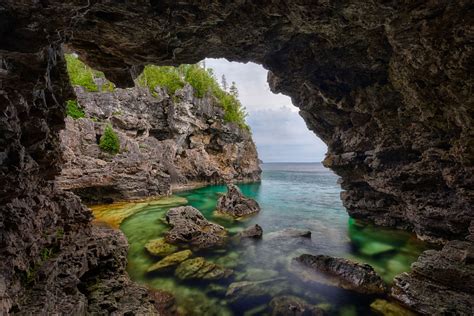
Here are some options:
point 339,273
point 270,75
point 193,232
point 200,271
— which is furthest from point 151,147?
point 339,273

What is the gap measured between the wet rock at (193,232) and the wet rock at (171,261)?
1.37 meters

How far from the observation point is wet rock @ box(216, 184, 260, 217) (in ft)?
83.4

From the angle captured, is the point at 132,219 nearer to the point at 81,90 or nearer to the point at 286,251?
the point at 286,251

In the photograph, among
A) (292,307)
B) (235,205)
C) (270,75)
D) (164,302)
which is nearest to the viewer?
(292,307)

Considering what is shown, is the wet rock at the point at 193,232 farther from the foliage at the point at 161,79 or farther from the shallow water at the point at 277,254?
the foliage at the point at 161,79

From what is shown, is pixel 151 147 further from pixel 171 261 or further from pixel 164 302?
pixel 164 302

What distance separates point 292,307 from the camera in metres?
9.20

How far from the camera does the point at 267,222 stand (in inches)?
918

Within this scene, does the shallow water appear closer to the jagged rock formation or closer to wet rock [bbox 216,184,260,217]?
wet rock [bbox 216,184,260,217]

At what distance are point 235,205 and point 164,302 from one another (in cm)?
1669

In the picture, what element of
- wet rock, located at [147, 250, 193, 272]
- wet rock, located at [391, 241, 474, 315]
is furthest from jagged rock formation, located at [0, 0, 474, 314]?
wet rock, located at [147, 250, 193, 272]

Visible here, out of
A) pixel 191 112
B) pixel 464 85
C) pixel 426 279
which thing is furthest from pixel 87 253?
pixel 191 112

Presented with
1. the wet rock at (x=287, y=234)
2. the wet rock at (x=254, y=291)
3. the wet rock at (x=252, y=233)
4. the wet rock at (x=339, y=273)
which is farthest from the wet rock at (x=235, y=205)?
the wet rock at (x=254, y=291)

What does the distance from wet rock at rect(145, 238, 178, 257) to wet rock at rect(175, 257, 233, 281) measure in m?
2.02
